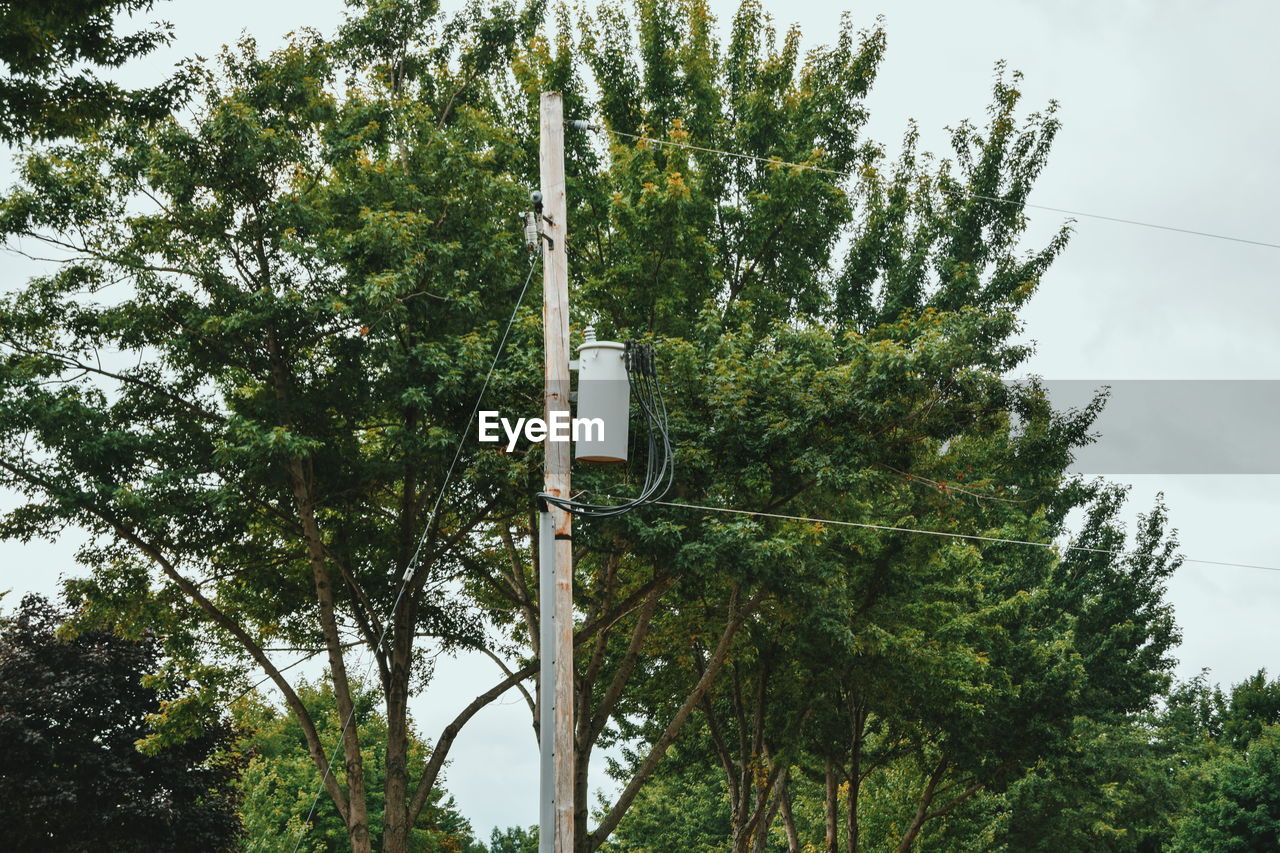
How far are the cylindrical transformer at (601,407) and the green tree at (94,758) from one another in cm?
1240

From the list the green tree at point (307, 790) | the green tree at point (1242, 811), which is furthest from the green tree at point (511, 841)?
the green tree at point (1242, 811)

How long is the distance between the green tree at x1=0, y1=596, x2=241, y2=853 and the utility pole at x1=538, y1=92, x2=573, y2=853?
1203cm

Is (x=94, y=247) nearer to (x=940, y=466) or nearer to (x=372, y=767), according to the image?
(x=940, y=466)

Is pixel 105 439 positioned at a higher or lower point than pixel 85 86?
lower

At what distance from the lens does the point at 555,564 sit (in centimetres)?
902

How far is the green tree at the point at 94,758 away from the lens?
1878 cm

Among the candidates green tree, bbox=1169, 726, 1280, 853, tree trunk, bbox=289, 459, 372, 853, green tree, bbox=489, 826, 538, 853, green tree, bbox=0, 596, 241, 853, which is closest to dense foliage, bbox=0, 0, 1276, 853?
tree trunk, bbox=289, 459, 372, 853

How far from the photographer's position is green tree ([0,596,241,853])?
18.8 metres

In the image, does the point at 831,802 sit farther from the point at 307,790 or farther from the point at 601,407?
the point at 307,790

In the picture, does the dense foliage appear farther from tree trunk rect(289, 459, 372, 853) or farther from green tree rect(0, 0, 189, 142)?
green tree rect(0, 0, 189, 142)

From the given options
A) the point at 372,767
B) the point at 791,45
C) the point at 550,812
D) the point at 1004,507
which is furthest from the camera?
the point at 372,767

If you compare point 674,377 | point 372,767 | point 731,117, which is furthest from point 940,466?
point 372,767

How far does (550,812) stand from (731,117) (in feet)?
41.0

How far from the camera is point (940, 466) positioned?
15281mm
